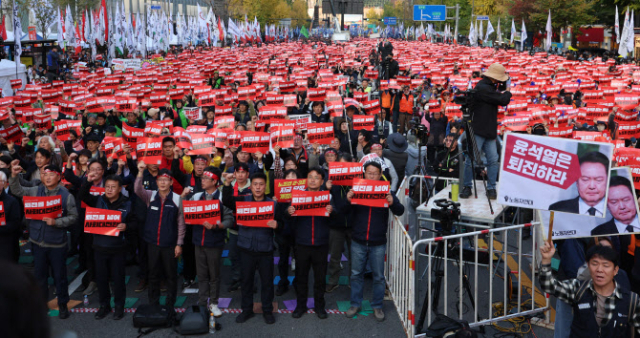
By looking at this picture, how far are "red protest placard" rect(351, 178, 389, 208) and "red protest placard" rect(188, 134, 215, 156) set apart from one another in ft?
10.5

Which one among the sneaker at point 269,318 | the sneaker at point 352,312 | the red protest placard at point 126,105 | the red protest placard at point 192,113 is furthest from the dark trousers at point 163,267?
the red protest placard at point 126,105

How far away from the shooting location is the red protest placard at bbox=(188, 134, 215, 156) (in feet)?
30.7

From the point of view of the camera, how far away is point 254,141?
909 cm

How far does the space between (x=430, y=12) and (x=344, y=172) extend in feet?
235

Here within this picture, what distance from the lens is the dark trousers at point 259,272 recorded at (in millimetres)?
7281

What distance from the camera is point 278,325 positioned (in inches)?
288

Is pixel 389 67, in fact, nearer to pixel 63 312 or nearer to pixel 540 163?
pixel 63 312

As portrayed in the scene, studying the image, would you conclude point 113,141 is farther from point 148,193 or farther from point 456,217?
point 456,217

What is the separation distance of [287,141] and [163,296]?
297 centimetres

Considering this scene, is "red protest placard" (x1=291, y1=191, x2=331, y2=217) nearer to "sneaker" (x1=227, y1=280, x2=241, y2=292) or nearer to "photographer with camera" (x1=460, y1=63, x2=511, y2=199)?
"sneaker" (x1=227, y1=280, x2=241, y2=292)

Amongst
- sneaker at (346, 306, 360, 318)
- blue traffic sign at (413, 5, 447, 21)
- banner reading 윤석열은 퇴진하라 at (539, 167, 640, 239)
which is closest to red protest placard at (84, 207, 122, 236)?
sneaker at (346, 306, 360, 318)

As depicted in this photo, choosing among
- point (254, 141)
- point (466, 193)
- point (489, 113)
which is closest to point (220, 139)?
point (254, 141)

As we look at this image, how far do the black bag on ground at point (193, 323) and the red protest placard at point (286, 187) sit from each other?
169 centimetres

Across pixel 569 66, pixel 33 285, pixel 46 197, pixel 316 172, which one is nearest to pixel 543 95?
pixel 569 66
